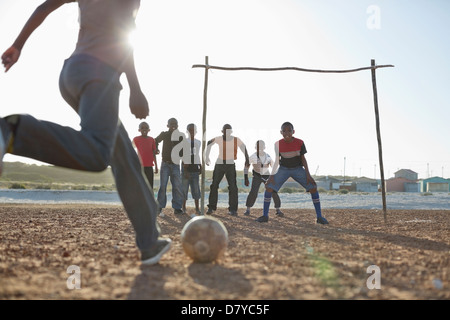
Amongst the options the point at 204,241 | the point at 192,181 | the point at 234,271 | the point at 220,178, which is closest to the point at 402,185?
the point at 220,178

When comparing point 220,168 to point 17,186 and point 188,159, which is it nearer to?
point 188,159

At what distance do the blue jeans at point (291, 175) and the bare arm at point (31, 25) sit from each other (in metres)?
6.40

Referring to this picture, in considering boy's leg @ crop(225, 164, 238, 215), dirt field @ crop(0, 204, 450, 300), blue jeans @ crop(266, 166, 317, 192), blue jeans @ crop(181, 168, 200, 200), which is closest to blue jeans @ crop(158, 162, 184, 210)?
blue jeans @ crop(181, 168, 200, 200)

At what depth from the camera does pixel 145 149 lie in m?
10.6

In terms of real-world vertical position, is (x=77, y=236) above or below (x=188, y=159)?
below

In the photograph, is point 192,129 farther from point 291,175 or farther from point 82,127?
point 82,127

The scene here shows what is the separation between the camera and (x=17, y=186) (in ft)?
118

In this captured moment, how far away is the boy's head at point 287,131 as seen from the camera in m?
8.97

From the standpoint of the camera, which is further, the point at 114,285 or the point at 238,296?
the point at 114,285

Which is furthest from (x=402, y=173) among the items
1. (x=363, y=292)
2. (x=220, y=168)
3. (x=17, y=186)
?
(x=363, y=292)

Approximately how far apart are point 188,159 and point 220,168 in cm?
91

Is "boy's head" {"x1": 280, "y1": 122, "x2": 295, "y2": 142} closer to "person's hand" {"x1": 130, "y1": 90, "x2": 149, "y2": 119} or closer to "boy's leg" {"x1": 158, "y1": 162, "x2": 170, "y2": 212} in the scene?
"boy's leg" {"x1": 158, "y1": 162, "x2": 170, "y2": 212}

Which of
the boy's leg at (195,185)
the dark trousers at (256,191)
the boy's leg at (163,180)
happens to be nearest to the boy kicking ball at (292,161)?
the boy's leg at (195,185)

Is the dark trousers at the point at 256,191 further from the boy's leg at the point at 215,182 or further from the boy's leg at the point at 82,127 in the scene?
the boy's leg at the point at 82,127
